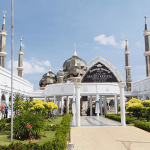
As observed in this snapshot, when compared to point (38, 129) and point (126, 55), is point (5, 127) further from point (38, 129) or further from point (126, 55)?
point (126, 55)

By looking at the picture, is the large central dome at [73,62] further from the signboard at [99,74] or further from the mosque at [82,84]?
the signboard at [99,74]

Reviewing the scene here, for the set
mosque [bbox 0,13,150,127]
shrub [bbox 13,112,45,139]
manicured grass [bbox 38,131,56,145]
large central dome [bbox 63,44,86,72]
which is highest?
large central dome [bbox 63,44,86,72]

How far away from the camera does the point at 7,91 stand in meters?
33.2

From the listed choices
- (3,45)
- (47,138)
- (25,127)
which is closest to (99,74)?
(47,138)

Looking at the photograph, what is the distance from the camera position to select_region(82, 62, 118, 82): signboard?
699 inches

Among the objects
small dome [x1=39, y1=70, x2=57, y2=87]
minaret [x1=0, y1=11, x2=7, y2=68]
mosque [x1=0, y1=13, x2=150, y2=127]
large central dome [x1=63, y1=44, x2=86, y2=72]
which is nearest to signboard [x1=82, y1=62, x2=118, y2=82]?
mosque [x1=0, y1=13, x2=150, y2=127]

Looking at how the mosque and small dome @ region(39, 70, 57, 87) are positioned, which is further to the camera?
small dome @ region(39, 70, 57, 87)

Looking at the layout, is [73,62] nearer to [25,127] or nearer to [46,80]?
[46,80]

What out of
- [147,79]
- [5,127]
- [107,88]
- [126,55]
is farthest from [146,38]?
[5,127]

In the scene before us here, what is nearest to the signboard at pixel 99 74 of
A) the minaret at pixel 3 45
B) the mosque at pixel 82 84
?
the mosque at pixel 82 84

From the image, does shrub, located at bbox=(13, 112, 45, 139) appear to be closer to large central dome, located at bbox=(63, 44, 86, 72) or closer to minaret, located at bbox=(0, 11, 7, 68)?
minaret, located at bbox=(0, 11, 7, 68)

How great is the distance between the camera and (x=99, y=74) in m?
17.8

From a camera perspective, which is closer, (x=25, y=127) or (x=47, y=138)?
(x=25, y=127)

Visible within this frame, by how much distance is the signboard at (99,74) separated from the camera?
1775 centimetres
